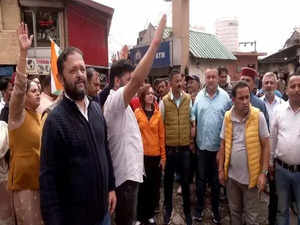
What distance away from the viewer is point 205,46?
56.1 ft

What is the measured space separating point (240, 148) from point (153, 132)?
3.71 ft

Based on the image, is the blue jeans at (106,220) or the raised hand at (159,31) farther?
the blue jeans at (106,220)

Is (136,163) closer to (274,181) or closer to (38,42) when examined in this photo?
Answer: (274,181)

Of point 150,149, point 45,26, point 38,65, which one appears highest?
point 45,26

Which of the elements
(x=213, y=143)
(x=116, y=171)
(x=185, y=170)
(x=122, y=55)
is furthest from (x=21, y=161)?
(x=213, y=143)

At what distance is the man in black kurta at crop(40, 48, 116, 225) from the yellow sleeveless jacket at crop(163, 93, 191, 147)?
185 centimetres

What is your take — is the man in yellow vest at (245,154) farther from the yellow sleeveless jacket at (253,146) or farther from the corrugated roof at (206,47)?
the corrugated roof at (206,47)

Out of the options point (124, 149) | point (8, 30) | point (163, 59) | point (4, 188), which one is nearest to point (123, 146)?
point (124, 149)

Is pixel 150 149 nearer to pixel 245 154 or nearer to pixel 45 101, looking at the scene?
pixel 245 154

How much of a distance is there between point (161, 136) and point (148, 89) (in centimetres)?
67

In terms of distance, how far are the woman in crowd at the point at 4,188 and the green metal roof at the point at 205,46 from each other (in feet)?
45.3

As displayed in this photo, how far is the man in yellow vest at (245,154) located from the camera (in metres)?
2.74

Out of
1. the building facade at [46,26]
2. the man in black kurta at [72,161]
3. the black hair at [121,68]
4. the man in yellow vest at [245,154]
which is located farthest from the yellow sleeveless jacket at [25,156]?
the building facade at [46,26]

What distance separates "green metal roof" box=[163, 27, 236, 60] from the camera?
51.8 feet
